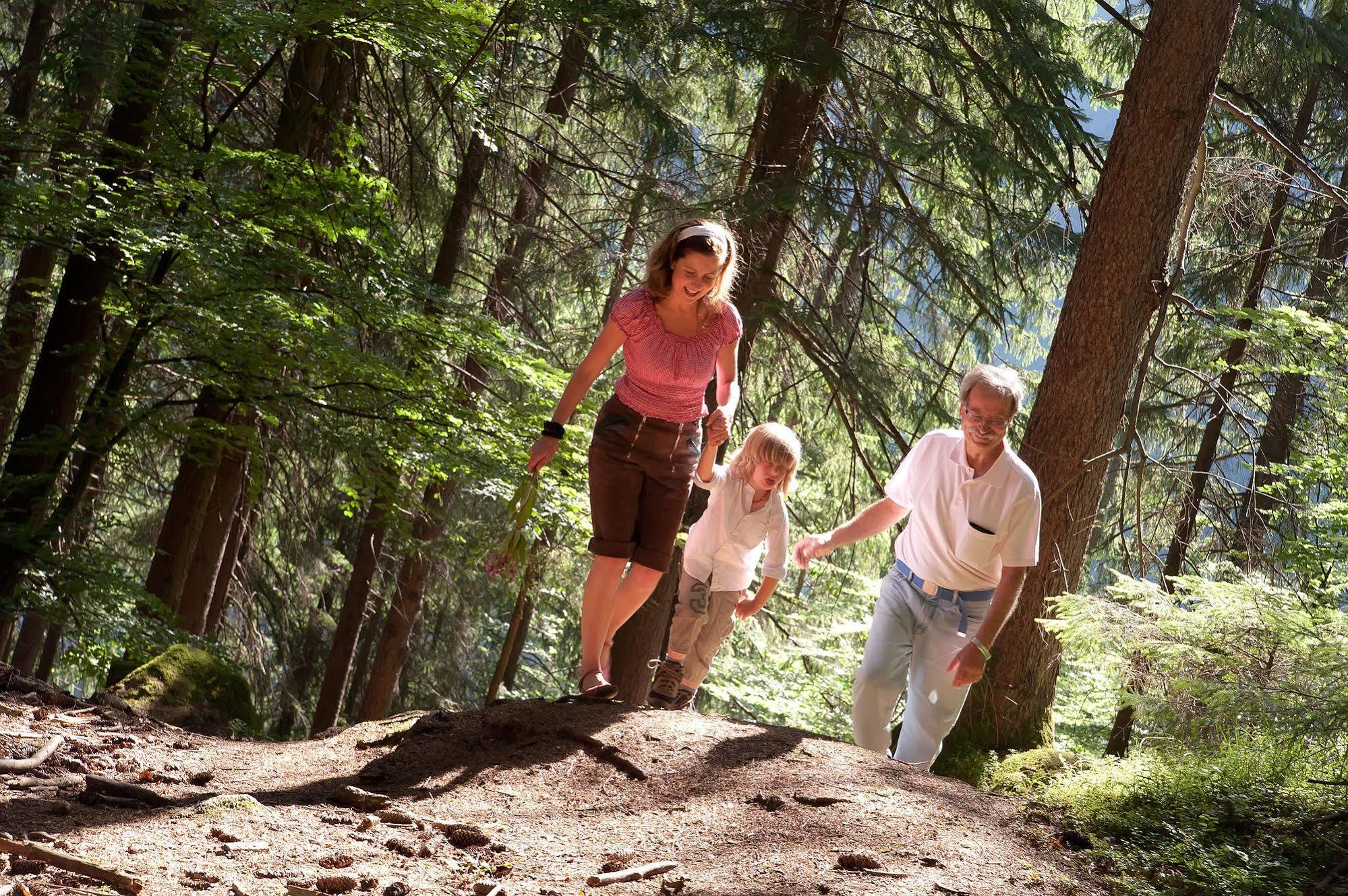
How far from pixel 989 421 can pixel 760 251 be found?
457 centimetres

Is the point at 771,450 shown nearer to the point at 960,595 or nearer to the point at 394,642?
the point at 960,595

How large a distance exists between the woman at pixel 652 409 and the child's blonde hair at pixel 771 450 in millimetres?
686

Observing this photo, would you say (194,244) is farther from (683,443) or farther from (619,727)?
(619,727)

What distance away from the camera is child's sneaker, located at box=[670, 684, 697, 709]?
5.28 metres

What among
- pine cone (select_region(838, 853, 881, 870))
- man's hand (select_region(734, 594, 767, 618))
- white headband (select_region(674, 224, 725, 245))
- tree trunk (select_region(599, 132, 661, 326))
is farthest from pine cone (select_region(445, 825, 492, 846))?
tree trunk (select_region(599, 132, 661, 326))

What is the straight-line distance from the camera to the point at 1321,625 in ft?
14.4

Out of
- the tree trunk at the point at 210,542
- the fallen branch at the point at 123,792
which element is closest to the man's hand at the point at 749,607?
the fallen branch at the point at 123,792

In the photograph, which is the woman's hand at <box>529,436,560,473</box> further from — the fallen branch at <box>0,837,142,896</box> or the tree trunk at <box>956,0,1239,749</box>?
the tree trunk at <box>956,0,1239,749</box>

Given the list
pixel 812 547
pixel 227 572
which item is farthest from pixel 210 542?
pixel 812 547

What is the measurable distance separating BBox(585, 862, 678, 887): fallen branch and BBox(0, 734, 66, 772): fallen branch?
2.01 meters

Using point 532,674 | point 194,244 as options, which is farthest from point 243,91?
Result: point 532,674

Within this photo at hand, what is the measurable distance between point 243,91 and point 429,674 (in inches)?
440

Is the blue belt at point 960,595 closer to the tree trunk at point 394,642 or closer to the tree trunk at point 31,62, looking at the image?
the tree trunk at point 31,62

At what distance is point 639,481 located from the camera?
14.5ft
